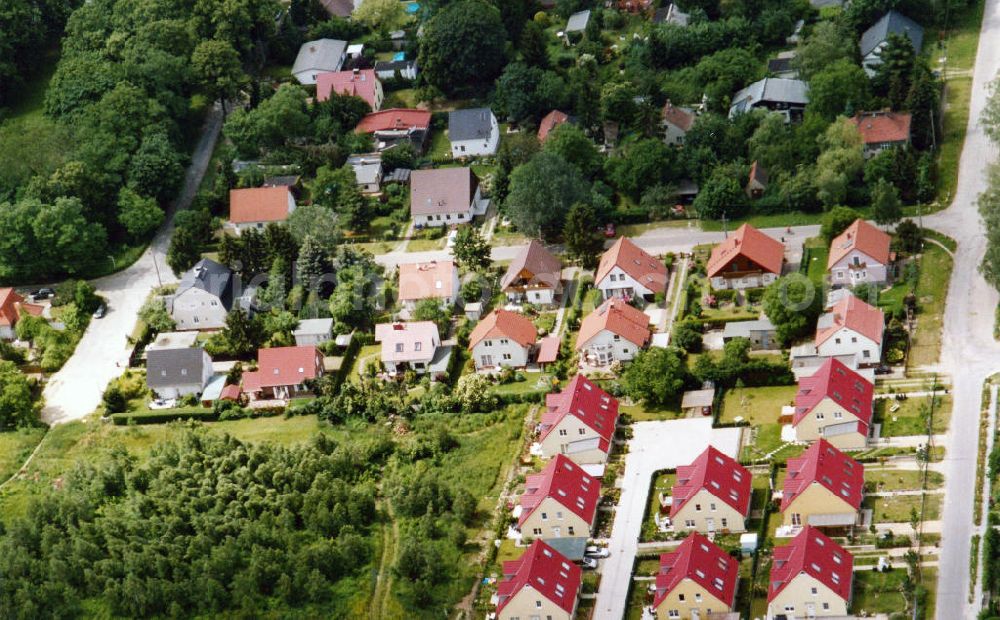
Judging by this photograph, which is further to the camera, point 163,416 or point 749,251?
point 749,251

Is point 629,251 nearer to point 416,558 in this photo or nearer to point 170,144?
point 416,558

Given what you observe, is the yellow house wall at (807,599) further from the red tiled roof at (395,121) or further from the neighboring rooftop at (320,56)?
the neighboring rooftop at (320,56)

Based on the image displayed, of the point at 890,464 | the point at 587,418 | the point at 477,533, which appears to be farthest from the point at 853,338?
the point at 477,533

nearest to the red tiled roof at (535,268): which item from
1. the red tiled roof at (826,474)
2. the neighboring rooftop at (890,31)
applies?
the red tiled roof at (826,474)

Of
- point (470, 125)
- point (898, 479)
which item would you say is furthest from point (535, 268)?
point (898, 479)

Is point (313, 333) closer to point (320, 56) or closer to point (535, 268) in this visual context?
point (535, 268)

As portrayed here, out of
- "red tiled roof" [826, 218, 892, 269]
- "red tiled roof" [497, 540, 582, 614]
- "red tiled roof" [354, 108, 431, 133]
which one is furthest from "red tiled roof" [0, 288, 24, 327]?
"red tiled roof" [826, 218, 892, 269]
